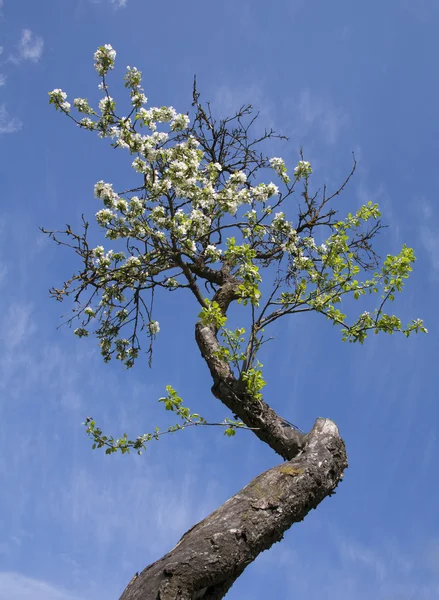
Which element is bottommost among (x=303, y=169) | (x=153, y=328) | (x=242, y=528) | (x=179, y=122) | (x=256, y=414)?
(x=242, y=528)

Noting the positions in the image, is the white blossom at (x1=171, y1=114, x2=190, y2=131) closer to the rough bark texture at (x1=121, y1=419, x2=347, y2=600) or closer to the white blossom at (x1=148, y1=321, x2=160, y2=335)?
the white blossom at (x1=148, y1=321, x2=160, y2=335)

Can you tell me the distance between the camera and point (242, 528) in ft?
18.4

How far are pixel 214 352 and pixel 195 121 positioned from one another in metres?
6.74

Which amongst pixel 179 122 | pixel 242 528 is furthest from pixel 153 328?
pixel 242 528

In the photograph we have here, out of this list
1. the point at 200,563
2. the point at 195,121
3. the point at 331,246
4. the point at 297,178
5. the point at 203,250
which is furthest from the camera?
the point at 195,121

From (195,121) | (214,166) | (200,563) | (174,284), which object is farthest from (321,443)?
(195,121)

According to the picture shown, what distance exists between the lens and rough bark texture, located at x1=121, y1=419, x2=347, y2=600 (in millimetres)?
5184

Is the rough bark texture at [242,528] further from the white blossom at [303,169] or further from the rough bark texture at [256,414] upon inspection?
the white blossom at [303,169]

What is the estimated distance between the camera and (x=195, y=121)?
42.1 feet

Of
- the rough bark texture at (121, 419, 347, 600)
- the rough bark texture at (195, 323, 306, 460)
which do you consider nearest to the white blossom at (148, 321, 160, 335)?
the rough bark texture at (195, 323, 306, 460)

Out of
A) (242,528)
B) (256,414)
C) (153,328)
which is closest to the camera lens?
(242,528)

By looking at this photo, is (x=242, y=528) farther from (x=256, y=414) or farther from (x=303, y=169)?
(x=303, y=169)

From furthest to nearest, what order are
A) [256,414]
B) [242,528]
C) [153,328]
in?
[153,328], [256,414], [242,528]

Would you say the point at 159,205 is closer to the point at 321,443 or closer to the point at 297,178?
the point at 297,178
